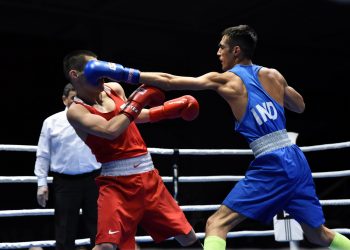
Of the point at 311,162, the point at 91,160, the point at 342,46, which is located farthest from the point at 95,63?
the point at 311,162

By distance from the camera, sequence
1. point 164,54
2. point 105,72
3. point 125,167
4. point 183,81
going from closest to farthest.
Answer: point 105,72 < point 183,81 < point 125,167 < point 164,54

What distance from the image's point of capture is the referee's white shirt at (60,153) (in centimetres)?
357

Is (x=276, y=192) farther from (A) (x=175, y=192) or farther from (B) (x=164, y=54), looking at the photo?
(B) (x=164, y=54)

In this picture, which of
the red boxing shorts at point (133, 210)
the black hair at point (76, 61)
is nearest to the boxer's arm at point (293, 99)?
the red boxing shorts at point (133, 210)

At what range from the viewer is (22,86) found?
9203 mm

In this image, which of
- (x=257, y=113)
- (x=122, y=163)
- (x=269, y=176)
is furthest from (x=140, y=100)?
(x=269, y=176)

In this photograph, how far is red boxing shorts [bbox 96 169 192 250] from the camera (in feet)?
8.29

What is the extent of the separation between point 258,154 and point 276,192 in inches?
8.1

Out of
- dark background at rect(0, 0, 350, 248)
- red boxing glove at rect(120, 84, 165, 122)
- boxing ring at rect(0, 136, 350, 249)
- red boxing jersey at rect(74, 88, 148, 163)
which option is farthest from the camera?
dark background at rect(0, 0, 350, 248)

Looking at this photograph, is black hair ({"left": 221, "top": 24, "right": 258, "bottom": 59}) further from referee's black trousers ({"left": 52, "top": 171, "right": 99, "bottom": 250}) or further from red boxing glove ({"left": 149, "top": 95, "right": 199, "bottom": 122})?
referee's black trousers ({"left": 52, "top": 171, "right": 99, "bottom": 250})

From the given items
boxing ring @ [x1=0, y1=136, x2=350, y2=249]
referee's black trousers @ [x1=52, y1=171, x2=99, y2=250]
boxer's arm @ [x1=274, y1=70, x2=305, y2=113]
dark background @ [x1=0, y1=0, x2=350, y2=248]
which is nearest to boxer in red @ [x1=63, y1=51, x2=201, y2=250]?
boxer's arm @ [x1=274, y1=70, x2=305, y2=113]

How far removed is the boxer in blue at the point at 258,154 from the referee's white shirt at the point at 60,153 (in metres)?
1.22

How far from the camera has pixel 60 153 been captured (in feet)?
11.9

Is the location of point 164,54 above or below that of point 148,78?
above
